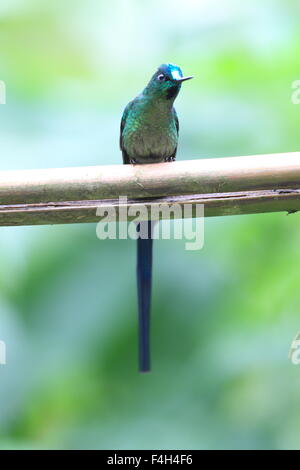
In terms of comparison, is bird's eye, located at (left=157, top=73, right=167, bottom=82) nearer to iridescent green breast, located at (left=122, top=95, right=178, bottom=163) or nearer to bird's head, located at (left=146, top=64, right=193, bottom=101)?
bird's head, located at (left=146, top=64, right=193, bottom=101)

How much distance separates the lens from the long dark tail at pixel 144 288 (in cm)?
266

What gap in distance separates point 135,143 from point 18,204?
0.99m

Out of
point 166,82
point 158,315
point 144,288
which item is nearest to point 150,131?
point 166,82

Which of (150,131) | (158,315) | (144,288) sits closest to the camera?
(144,288)

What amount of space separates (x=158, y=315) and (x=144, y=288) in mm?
522

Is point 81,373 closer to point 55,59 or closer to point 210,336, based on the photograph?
point 210,336

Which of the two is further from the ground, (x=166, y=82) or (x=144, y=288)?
(x=166, y=82)

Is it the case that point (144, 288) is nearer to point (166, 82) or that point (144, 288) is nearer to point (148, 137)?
point (148, 137)

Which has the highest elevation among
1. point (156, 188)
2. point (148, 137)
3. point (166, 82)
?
point (166, 82)

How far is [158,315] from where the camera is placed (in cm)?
316

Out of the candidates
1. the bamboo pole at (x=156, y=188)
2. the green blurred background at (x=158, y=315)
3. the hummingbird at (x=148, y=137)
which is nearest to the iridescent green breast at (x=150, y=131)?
the hummingbird at (x=148, y=137)

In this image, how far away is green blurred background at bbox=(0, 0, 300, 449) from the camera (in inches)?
118

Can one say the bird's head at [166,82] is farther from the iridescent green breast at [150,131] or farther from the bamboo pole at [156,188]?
the bamboo pole at [156,188]

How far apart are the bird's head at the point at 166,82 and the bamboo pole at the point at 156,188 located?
2.46 ft
